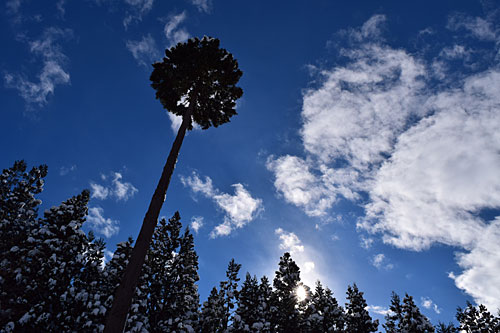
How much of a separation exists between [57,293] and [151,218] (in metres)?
21.3

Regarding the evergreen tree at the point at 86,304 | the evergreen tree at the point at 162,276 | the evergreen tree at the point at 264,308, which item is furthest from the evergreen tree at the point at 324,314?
the evergreen tree at the point at 86,304

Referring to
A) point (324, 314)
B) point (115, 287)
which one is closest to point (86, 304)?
point (115, 287)

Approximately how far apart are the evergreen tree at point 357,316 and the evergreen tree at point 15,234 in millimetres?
38302

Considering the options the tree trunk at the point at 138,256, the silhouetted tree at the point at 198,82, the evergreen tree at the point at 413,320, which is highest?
the silhouetted tree at the point at 198,82

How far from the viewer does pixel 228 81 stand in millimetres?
14281

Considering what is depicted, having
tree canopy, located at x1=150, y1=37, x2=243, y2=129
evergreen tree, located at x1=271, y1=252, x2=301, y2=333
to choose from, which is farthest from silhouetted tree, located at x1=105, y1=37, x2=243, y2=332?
evergreen tree, located at x1=271, y1=252, x2=301, y2=333

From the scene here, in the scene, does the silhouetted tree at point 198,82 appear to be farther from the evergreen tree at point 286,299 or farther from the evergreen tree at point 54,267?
the evergreen tree at point 286,299

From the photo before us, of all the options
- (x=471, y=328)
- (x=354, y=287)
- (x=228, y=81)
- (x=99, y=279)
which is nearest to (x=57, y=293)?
(x=99, y=279)

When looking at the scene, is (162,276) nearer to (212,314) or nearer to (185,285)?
(185,285)

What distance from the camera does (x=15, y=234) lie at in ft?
105

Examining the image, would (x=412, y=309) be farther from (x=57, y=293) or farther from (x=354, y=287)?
(x=57, y=293)

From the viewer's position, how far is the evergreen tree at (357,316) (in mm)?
35281

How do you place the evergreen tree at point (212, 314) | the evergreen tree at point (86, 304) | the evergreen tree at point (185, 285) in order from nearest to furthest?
1. the evergreen tree at point (86, 304)
2. the evergreen tree at point (185, 285)
3. the evergreen tree at point (212, 314)

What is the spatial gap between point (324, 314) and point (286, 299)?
687 cm
